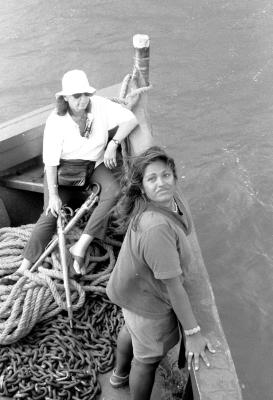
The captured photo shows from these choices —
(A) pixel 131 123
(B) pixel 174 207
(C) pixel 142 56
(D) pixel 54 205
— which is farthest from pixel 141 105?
(B) pixel 174 207

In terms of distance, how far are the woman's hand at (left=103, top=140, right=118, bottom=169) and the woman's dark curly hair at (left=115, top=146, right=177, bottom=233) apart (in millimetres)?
1202

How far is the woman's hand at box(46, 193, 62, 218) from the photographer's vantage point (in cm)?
356

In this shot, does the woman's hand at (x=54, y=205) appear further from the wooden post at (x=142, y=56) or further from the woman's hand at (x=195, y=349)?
the wooden post at (x=142, y=56)

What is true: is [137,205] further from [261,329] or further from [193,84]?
[193,84]

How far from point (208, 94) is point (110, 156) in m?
4.96

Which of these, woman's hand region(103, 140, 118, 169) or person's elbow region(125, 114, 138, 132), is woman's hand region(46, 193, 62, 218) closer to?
woman's hand region(103, 140, 118, 169)

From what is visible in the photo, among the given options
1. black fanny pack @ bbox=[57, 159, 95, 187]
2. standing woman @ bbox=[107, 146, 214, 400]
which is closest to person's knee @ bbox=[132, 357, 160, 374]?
standing woman @ bbox=[107, 146, 214, 400]

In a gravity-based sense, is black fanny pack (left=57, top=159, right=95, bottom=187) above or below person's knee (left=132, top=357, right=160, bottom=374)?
above

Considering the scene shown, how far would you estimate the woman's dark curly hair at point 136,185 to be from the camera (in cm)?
242

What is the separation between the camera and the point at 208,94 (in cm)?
834

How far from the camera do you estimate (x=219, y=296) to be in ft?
18.3

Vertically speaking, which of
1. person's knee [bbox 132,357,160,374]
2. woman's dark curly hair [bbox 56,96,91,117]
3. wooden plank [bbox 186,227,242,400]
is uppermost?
woman's dark curly hair [bbox 56,96,91,117]

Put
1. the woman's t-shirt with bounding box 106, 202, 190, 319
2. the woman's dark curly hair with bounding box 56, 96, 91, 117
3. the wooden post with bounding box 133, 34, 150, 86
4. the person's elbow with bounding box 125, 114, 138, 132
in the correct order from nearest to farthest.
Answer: the woman's t-shirt with bounding box 106, 202, 190, 319
the woman's dark curly hair with bounding box 56, 96, 91, 117
the person's elbow with bounding box 125, 114, 138, 132
the wooden post with bounding box 133, 34, 150, 86

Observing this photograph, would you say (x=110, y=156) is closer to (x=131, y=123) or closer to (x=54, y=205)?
(x=131, y=123)
